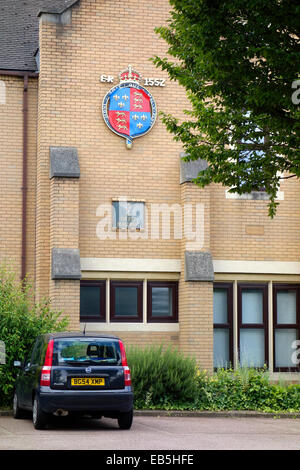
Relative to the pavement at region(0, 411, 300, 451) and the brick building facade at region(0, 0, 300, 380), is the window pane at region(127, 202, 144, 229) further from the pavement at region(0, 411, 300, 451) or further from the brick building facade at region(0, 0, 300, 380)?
the pavement at region(0, 411, 300, 451)

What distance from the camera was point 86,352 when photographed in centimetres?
1407

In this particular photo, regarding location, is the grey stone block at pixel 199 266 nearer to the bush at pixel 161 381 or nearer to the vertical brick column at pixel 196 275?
the vertical brick column at pixel 196 275

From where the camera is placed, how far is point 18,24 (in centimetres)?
2461

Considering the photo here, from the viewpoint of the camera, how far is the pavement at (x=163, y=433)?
38.0 feet

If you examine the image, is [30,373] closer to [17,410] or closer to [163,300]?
[17,410]

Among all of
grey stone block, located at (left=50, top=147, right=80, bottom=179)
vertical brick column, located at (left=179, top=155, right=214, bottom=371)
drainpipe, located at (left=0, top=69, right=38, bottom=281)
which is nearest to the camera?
grey stone block, located at (left=50, top=147, right=80, bottom=179)

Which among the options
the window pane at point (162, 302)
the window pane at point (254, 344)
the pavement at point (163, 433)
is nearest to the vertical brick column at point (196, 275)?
the window pane at point (162, 302)

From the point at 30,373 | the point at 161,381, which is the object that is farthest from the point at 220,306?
the point at 30,373

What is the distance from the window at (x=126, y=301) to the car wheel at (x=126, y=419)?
7480mm

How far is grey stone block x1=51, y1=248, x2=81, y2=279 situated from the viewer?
20.1m

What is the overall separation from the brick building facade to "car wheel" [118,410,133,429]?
22.1ft

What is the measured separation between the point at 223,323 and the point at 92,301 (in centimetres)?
341

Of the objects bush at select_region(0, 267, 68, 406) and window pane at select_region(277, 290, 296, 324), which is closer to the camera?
bush at select_region(0, 267, 68, 406)

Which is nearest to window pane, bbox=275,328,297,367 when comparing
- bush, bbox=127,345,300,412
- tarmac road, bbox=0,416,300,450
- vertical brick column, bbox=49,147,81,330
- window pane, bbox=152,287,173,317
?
window pane, bbox=152,287,173,317
